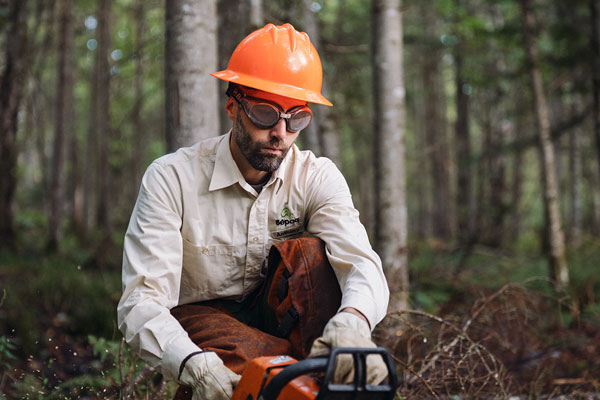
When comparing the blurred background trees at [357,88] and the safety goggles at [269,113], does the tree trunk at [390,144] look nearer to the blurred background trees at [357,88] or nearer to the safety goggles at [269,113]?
the blurred background trees at [357,88]

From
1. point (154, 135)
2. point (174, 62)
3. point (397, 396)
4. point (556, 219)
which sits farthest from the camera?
point (154, 135)

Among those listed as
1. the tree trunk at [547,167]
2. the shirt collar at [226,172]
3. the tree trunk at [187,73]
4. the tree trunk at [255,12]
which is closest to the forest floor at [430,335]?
the tree trunk at [547,167]

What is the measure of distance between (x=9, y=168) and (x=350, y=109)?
877 centimetres

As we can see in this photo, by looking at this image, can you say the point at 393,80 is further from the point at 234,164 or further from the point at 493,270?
the point at 493,270

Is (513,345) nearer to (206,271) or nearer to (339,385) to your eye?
(206,271)

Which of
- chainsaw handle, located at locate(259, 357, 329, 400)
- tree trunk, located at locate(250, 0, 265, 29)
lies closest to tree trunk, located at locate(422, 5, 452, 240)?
tree trunk, located at locate(250, 0, 265, 29)

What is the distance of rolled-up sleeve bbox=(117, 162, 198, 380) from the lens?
7.79ft

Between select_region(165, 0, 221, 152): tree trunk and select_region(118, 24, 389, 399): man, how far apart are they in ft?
2.56

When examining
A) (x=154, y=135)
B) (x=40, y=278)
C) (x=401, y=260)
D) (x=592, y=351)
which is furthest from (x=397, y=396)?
(x=154, y=135)

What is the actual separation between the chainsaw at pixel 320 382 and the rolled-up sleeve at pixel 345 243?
0.41 metres

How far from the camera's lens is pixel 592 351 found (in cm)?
525

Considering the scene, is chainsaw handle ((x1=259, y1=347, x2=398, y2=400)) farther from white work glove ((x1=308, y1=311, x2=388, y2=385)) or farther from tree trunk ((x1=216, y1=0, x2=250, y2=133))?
tree trunk ((x1=216, y1=0, x2=250, y2=133))

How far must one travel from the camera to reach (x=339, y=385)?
1.95m

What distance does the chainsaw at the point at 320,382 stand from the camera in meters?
1.96
